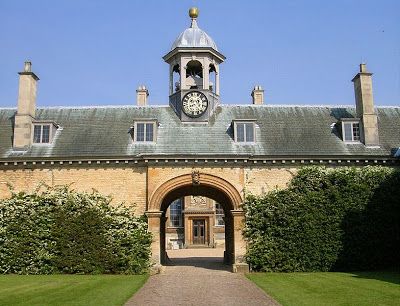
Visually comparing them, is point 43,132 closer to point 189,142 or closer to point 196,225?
point 189,142

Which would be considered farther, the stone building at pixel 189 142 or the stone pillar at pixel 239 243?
the stone building at pixel 189 142

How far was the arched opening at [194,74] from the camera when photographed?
2733 cm

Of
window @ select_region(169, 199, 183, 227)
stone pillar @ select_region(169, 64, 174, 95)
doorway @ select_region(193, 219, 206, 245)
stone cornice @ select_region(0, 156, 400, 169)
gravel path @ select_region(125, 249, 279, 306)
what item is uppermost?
stone pillar @ select_region(169, 64, 174, 95)

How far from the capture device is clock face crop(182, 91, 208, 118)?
25.9 meters

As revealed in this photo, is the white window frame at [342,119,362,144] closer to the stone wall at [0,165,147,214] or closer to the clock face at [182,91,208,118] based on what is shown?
the clock face at [182,91,208,118]

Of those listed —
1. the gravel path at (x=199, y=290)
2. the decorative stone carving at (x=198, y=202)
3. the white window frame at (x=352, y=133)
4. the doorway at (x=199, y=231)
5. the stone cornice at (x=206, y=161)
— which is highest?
the white window frame at (x=352, y=133)

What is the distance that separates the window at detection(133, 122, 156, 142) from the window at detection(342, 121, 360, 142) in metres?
→ 10.5

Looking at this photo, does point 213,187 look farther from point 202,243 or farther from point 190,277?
point 202,243

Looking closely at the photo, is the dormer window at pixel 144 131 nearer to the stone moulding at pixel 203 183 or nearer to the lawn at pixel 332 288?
the stone moulding at pixel 203 183

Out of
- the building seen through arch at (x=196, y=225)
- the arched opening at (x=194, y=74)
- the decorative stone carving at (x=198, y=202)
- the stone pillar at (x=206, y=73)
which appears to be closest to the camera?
the stone pillar at (x=206, y=73)

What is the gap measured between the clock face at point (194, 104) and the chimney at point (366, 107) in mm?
8623

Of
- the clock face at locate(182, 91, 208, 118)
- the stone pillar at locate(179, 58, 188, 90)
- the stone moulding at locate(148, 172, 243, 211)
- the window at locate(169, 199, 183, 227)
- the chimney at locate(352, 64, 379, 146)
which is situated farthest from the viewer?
the window at locate(169, 199, 183, 227)

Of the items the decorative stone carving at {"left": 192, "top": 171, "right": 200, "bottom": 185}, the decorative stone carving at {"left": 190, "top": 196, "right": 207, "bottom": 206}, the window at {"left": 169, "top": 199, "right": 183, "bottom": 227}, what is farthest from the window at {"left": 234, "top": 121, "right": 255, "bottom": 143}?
the window at {"left": 169, "top": 199, "right": 183, "bottom": 227}

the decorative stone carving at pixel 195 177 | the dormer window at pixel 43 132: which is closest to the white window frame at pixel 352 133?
the decorative stone carving at pixel 195 177
